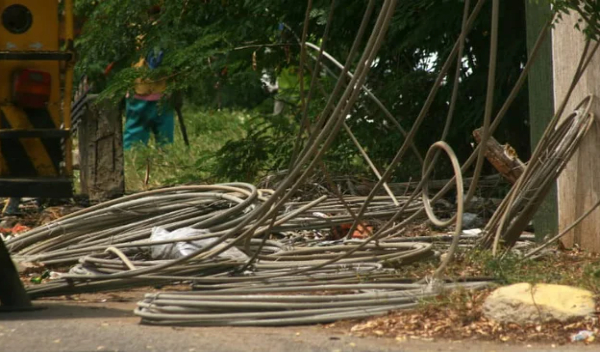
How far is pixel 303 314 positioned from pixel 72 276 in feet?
4.24

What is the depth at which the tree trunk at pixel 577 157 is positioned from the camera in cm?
658

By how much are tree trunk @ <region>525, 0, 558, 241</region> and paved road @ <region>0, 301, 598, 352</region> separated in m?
2.46

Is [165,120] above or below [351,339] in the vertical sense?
below

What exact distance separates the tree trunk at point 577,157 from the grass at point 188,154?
3999 mm

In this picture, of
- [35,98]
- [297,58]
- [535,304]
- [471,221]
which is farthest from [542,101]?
[297,58]

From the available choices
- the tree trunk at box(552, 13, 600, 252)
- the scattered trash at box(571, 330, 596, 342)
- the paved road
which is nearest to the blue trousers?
the tree trunk at box(552, 13, 600, 252)

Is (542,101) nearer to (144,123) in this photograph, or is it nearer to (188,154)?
(188,154)

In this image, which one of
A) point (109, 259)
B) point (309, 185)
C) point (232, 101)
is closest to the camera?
point (109, 259)

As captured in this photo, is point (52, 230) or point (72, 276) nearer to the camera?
point (72, 276)

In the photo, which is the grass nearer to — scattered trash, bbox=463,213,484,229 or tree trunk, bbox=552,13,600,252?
scattered trash, bbox=463,213,484,229

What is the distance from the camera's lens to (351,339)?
4.66 meters

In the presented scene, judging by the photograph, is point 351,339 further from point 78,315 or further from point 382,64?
point 382,64

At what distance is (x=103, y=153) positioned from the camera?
34.9ft

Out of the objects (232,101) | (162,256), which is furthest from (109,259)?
(232,101)
